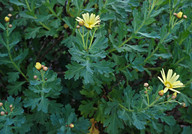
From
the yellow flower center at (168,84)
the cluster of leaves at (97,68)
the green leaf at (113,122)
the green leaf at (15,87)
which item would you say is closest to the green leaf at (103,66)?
the cluster of leaves at (97,68)

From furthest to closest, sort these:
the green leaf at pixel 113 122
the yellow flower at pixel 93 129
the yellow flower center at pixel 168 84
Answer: the yellow flower at pixel 93 129 < the green leaf at pixel 113 122 < the yellow flower center at pixel 168 84

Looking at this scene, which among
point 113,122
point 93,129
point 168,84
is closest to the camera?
point 168,84

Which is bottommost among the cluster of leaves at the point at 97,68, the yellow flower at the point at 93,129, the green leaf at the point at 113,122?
the yellow flower at the point at 93,129

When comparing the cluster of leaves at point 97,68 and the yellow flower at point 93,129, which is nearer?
the cluster of leaves at point 97,68

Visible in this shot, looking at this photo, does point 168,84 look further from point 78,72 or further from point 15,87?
point 15,87

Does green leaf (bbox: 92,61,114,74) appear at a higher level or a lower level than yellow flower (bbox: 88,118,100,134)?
higher

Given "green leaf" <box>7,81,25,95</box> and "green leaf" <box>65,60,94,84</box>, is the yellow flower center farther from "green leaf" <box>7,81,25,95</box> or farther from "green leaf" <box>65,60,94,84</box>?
"green leaf" <box>7,81,25,95</box>

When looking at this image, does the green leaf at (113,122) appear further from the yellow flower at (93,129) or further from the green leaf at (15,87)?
the green leaf at (15,87)

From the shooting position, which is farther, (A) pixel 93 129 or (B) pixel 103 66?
(A) pixel 93 129

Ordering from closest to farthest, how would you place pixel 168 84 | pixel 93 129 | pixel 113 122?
pixel 168 84, pixel 113 122, pixel 93 129

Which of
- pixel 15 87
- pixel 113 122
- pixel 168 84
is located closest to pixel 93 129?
pixel 113 122

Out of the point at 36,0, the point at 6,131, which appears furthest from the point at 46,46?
the point at 6,131

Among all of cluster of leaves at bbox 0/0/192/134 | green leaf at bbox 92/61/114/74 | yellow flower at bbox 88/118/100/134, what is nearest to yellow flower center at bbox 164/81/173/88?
cluster of leaves at bbox 0/0/192/134

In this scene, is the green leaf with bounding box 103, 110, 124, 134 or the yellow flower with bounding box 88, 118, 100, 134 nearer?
the green leaf with bounding box 103, 110, 124, 134
